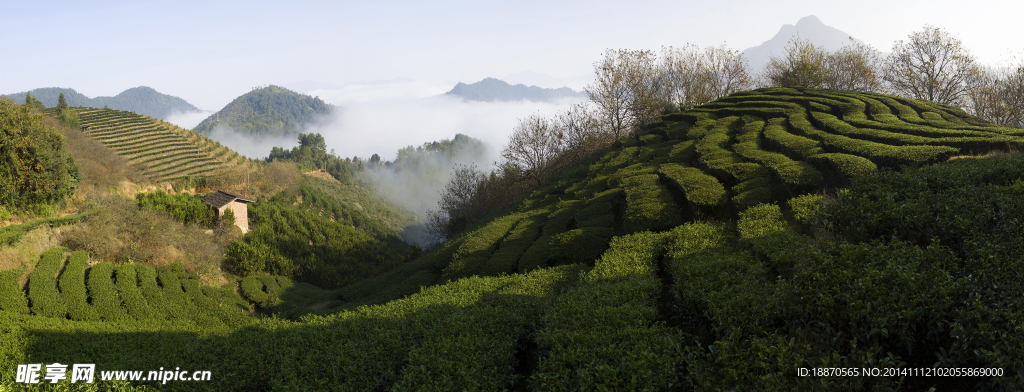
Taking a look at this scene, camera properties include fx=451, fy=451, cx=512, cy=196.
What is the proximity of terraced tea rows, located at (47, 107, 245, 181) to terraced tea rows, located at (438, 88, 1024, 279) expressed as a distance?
51442 mm

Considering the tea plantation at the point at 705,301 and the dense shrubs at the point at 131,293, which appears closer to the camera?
the tea plantation at the point at 705,301

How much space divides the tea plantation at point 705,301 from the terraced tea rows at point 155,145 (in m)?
43.8

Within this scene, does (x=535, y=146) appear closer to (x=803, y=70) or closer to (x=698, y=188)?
(x=803, y=70)

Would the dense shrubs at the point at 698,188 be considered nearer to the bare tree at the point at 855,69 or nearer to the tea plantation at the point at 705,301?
the tea plantation at the point at 705,301

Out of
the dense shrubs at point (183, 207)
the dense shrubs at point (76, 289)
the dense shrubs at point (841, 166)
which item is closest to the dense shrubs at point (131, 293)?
the dense shrubs at point (76, 289)

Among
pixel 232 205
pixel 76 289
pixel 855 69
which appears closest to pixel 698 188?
pixel 76 289

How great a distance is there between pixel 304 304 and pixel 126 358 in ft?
51.0

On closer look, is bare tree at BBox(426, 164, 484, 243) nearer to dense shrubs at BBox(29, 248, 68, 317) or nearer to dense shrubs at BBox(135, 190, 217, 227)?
dense shrubs at BBox(135, 190, 217, 227)

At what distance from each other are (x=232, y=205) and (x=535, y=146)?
29.3m

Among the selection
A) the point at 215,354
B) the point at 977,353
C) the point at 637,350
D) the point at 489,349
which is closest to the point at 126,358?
the point at 215,354

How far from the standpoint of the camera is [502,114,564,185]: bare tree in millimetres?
34531

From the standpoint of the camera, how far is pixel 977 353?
4.34 meters

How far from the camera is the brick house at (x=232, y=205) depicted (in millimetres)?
41250

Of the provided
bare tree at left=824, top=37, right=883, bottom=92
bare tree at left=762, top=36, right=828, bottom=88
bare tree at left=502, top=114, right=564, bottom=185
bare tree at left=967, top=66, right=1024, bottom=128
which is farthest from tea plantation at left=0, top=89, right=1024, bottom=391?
bare tree at left=824, top=37, right=883, bottom=92
